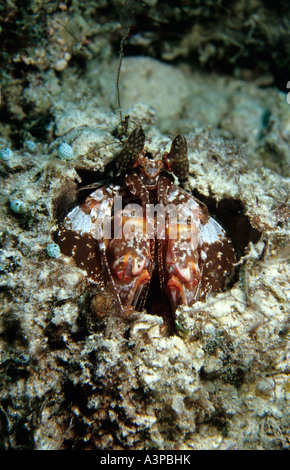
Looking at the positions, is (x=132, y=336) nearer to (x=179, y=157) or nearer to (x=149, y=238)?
(x=149, y=238)

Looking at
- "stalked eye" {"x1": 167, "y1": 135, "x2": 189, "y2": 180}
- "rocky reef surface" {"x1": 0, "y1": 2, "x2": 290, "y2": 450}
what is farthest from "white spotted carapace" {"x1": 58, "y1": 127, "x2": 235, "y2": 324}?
"rocky reef surface" {"x1": 0, "y1": 2, "x2": 290, "y2": 450}

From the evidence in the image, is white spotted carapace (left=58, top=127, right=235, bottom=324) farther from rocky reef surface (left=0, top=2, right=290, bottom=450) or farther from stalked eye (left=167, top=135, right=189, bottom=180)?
rocky reef surface (left=0, top=2, right=290, bottom=450)

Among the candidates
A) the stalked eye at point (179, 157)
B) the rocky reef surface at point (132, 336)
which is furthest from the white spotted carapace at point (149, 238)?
the rocky reef surface at point (132, 336)

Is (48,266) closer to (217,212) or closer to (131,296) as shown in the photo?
(131,296)

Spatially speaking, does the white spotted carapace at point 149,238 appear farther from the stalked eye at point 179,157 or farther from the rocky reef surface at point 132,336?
the rocky reef surface at point 132,336

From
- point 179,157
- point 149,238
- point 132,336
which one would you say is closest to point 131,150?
point 179,157

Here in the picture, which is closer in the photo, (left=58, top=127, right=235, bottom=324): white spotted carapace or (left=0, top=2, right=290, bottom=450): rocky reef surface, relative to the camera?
(left=0, top=2, right=290, bottom=450): rocky reef surface
